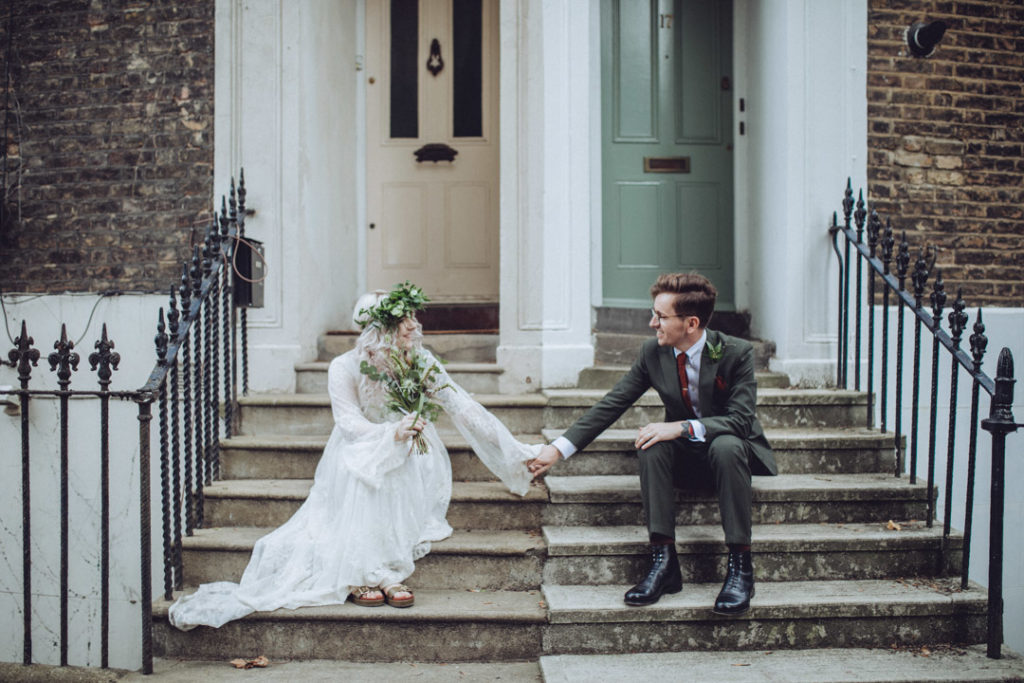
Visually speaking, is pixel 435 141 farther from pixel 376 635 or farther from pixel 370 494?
pixel 376 635

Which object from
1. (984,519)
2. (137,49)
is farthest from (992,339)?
(137,49)

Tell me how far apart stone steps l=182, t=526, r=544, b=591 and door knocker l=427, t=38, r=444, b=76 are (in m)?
3.77

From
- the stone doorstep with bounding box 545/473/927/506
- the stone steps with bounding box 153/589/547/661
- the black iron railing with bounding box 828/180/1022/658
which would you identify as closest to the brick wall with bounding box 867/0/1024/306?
the black iron railing with bounding box 828/180/1022/658

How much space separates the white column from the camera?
4812mm

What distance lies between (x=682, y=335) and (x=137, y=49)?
419 cm

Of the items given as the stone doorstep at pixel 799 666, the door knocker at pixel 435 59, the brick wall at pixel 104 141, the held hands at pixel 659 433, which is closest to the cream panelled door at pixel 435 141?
the door knocker at pixel 435 59

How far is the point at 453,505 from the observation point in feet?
12.6

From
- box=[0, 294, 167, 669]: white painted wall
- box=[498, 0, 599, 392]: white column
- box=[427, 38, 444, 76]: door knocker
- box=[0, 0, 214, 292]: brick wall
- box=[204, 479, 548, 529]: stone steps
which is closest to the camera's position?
box=[204, 479, 548, 529]: stone steps

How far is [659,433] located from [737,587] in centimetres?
69

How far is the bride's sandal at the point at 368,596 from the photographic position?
10.9 feet

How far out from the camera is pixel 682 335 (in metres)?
3.48

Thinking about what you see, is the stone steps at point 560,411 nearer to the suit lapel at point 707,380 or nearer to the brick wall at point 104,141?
the suit lapel at point 707,380

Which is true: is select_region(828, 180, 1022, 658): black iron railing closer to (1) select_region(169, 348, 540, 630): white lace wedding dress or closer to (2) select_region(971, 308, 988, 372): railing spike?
(2) select_region(971, 308, 988, 372): railing spike

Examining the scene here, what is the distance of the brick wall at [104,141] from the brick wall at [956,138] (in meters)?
4.41
